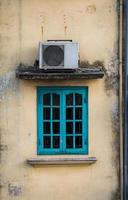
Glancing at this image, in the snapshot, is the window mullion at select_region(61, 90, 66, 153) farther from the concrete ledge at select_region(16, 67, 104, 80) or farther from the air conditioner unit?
the air conditioner unit

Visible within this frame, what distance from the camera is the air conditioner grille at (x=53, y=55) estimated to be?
10102mm

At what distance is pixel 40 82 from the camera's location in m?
10.5

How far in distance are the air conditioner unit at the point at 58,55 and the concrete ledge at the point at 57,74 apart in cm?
21

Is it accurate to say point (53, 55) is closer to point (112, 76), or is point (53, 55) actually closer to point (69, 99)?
point (69, 99)

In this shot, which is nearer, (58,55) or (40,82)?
(58,55)

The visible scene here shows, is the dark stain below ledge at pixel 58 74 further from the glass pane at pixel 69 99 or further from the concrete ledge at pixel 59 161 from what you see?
the concrete ledge at pixel 59 161

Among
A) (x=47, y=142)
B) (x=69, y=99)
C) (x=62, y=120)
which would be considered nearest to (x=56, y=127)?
(x=62, y=120)

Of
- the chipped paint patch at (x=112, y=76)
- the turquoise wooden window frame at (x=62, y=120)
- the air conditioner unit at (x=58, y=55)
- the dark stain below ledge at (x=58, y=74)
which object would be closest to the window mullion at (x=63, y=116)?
the turquoise wooden window frame at (x=62, y=120)

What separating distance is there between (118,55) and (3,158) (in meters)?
2.94

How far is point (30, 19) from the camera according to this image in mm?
10523

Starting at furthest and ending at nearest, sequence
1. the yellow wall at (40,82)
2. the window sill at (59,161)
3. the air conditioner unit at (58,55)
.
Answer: the yellow wall at (40,82) < the window sill at (59,161) < the air conditioner unit at (58,55)

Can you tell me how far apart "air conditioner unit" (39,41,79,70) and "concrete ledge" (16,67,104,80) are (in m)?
0.21

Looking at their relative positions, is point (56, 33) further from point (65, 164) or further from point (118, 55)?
point (65, 164)

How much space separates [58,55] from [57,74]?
0.36m
